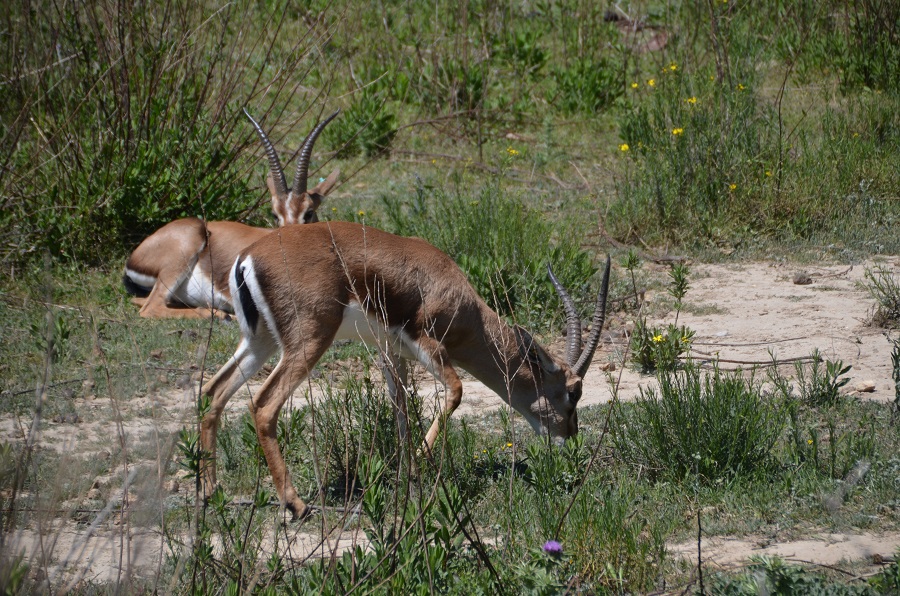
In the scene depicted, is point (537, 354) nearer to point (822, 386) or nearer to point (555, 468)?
point (555, 468)

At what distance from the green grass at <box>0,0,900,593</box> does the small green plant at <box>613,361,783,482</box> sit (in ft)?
0.05

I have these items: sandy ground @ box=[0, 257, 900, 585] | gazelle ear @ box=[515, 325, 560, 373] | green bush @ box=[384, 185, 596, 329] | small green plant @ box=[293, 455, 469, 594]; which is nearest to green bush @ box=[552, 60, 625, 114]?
green bush @ box=[384, 185, 596, 329]

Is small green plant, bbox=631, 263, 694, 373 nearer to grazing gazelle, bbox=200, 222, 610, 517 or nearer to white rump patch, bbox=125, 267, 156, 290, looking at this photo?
grazing gazelle, bbox=200, 222, 610, 517

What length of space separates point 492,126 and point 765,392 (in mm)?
7089

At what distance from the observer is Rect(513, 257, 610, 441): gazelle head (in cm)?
591

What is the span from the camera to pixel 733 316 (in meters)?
7.57

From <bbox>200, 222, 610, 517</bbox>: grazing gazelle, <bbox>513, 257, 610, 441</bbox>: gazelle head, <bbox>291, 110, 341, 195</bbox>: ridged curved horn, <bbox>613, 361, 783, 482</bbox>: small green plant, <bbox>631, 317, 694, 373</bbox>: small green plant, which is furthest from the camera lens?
<bbox>291, 110, 341, 195</bbox>: ridged curved horn

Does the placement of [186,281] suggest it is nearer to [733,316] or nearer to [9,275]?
[9,275]

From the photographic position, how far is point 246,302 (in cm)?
539

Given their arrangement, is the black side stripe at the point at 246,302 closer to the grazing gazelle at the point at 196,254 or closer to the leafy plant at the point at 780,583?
the leafy plant at the point at 780,583

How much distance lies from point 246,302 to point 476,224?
3.31 meters

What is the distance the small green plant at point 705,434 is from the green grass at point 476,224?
0.05 ft

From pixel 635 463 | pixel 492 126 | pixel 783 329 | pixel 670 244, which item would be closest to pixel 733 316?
pixel 783 329

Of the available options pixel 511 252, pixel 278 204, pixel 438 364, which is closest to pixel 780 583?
pixel 438 364
